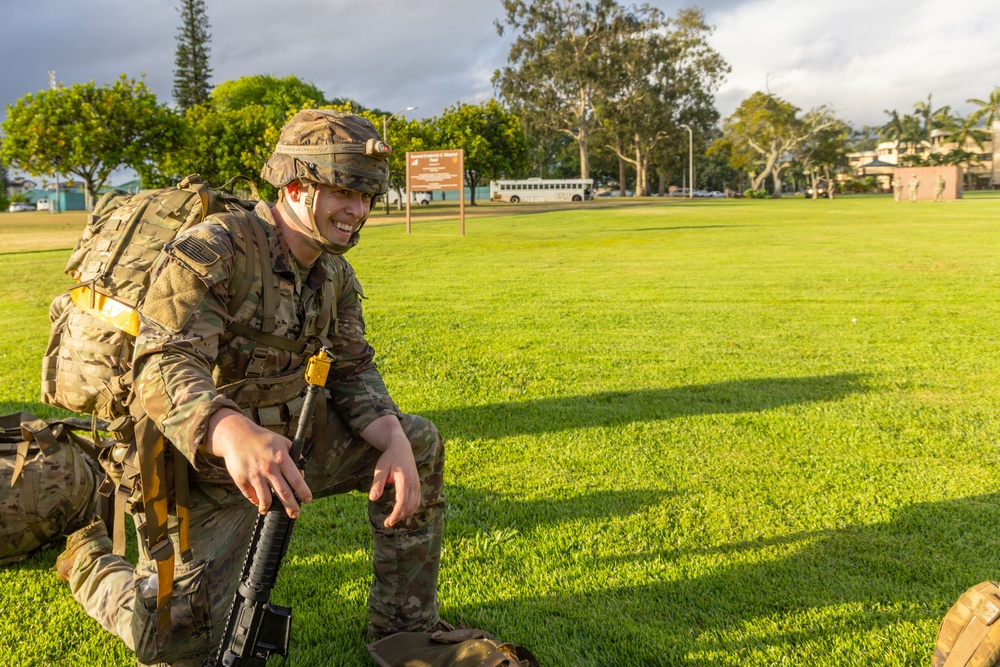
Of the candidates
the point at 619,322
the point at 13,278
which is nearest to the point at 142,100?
the point at 13,278

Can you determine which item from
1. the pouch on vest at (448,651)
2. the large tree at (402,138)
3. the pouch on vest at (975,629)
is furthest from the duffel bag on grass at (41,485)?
the large tree at (402,138)

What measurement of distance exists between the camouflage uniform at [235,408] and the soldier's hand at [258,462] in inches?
3.8

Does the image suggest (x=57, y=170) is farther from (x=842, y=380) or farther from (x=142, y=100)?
(x=842, y=380)

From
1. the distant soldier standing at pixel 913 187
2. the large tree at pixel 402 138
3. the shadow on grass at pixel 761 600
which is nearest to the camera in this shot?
the shadow on grass at pixel 761 600

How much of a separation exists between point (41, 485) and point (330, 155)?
249 cm

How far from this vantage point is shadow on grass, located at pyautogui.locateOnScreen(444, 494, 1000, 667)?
3408 mm

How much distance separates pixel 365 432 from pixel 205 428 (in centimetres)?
83

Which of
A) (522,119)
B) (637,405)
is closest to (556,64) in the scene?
(522,119)

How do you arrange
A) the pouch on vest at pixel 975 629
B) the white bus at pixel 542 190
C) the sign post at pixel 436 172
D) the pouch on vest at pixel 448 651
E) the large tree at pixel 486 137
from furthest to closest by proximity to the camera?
the white bus at pixel 542 190, the large tree at pixel 486 137, the sign post at pixel 436 172, the pouch on vest at pixel 448 651, the pouch on vest at pixel 975 629

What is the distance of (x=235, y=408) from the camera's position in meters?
2.59

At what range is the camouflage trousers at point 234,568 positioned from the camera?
296cm

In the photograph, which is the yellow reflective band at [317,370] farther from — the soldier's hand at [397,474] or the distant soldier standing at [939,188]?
the distant soldier standing at [939,188]

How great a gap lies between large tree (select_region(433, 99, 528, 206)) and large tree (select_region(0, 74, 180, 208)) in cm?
3455

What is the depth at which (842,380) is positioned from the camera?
7.88 metres
